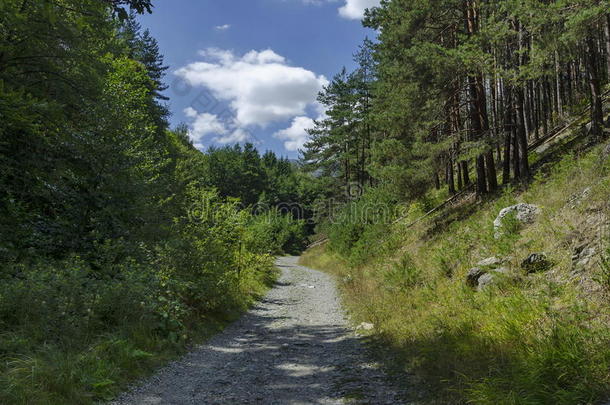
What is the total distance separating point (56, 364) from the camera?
4.43 meters

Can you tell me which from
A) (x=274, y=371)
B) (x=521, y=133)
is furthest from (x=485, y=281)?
(x=521, y=133)

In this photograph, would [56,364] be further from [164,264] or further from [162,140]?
[162,140]

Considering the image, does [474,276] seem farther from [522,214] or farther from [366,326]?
[366,326]

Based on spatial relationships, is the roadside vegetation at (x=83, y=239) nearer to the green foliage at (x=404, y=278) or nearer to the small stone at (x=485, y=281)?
the green foliage at (x=404, y=278)

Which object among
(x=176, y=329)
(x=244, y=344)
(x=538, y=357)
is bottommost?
(x=244, y=344)

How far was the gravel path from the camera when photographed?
4.77 meters

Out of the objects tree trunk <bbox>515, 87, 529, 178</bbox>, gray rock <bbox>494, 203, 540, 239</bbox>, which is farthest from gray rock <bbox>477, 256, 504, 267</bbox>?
tree trunk <bbox>515, 87, 529, 178</bbox>

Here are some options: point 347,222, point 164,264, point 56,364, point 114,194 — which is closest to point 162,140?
point 347,222

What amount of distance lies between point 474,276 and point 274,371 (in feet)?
15.6

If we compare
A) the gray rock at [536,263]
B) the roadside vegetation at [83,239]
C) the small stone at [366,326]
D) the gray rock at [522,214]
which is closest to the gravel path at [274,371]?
the small stone at [366,326]

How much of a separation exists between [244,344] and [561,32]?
11.5 metres

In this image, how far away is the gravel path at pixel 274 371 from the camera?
4766 mm

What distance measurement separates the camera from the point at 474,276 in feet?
25.4

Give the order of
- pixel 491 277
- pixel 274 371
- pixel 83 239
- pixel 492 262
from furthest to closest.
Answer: pixel 83 239, pixel 492 262, pixel 491 277, pixel 274 371
